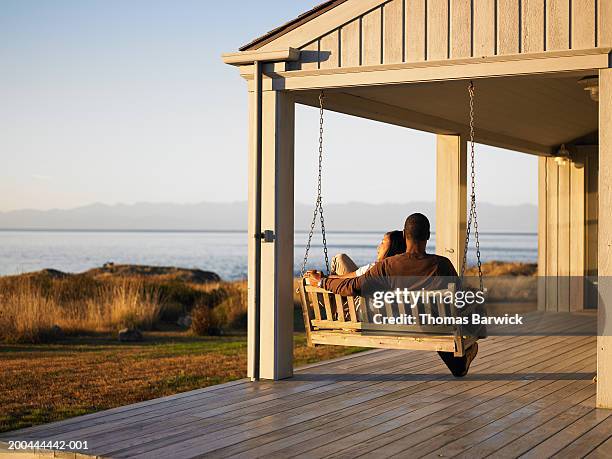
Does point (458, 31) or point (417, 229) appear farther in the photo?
point (417, 229)

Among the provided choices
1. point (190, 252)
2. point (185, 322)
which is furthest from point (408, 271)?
point (190, 252)

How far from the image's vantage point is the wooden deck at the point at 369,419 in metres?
5.00

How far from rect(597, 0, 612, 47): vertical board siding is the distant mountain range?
38790 millimetres

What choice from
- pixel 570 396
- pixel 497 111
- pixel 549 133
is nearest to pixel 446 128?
pixel 497 111

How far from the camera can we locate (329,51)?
712 cm

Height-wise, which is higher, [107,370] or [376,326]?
[376,326]

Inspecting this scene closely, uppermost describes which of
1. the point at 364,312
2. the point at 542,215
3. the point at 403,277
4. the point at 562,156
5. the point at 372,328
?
the point at 562,156

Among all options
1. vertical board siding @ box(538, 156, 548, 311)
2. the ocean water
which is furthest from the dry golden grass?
the ocean water

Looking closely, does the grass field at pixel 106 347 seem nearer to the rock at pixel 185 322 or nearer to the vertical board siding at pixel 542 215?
the rock at pixel 185 322

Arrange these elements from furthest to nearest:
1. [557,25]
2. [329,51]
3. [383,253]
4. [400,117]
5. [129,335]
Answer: [129,335]
[400,117]
[383,253]
[329,51]
[557,25]

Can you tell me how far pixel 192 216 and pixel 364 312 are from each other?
43.8 m

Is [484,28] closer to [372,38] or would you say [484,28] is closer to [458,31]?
[458,31]

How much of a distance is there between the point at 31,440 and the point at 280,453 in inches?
57.2

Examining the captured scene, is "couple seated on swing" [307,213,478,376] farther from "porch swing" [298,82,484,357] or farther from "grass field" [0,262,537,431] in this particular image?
"grass field" [0,262,537,431]
